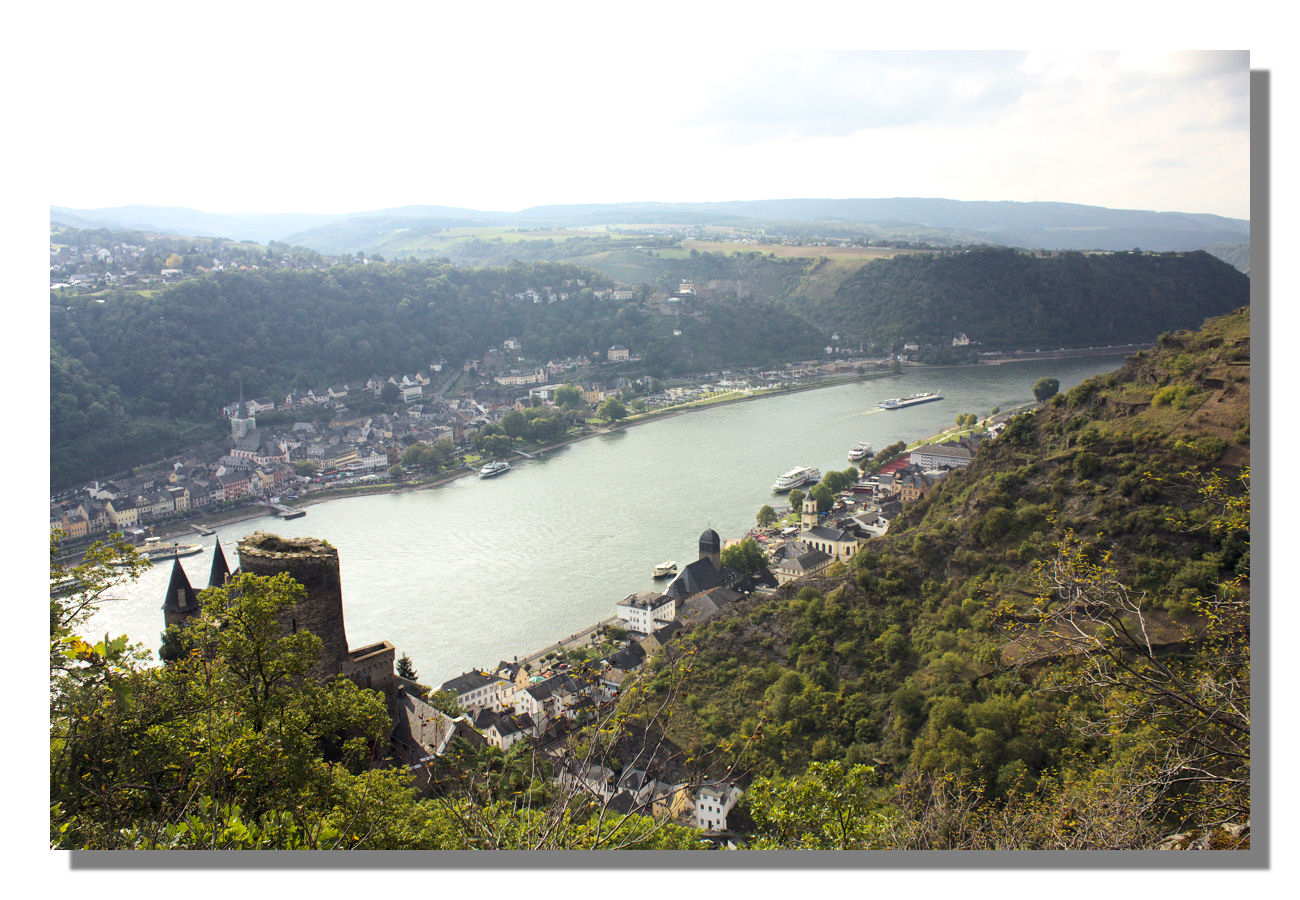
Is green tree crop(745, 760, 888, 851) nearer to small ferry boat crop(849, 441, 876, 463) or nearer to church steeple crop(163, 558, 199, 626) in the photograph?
church steeple crop(163, 558, 199, 626)

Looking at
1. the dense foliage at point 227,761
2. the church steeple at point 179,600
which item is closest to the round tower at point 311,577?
the dense foliage at point 227,761

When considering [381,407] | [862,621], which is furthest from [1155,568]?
[381,407]

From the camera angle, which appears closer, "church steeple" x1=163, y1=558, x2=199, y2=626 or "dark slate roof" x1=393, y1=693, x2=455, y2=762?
"dark slate roof" x1=393, y1=693, x2=455, y2=762

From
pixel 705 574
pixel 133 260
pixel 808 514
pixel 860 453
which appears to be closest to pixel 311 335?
pixel 133 260

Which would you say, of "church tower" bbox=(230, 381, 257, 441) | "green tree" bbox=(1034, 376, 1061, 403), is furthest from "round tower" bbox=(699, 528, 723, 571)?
"church tower" bbox=(230, 381, 257, 441)

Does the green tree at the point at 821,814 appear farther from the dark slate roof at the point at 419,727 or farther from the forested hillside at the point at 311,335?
the forested hillside at the point at 311,335

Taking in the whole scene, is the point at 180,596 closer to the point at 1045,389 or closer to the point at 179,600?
the point at 179,600
